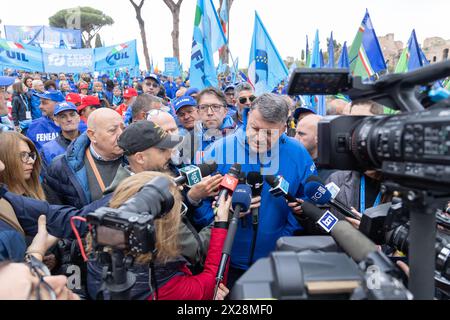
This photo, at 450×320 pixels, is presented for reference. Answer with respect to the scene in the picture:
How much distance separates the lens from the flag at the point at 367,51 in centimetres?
462

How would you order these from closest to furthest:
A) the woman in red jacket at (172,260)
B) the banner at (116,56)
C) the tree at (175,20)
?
1. the woman in red jacket at (172,260)
2. the banner at (116,56)
3. the tree at (175,20)

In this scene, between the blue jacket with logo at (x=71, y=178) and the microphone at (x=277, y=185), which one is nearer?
the microphone at (x=277, y=185)

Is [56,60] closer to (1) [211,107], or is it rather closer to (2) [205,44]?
(2) [205,44]

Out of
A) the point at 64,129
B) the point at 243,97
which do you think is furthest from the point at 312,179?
the point at 64,129

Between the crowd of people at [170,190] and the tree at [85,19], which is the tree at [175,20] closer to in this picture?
the crowd of people at [170,190]

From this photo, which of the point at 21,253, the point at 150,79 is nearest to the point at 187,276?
the point at 21,253

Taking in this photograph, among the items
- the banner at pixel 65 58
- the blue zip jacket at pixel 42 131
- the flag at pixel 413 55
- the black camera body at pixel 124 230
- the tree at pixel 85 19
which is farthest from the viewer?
the tree at pixel 85 19

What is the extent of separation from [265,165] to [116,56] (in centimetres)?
1322

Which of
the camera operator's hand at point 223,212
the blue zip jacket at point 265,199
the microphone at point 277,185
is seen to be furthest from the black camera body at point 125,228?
the blue zip jacket at point 265,199

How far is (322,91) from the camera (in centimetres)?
122

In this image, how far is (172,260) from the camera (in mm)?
1550

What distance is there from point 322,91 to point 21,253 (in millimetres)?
1575

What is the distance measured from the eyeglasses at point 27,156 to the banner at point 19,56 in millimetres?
9757
